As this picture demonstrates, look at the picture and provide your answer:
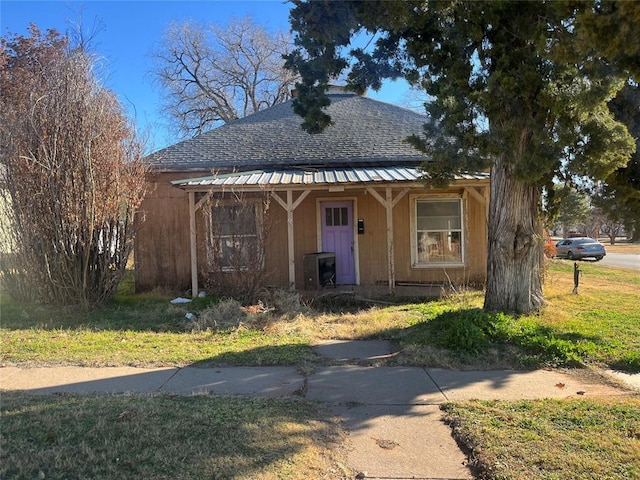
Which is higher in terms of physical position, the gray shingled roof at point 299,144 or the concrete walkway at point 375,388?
the gray shingled roof at point 299,144

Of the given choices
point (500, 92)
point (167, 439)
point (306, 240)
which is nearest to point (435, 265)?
point (306, 240)

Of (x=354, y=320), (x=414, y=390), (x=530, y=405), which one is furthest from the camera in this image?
(x=354, y=320)

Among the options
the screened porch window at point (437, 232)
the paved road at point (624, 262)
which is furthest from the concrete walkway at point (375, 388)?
the paved road at point (624, 262)

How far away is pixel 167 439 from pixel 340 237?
29.9 ft

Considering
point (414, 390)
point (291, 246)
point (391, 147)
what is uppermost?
point (391, 147)

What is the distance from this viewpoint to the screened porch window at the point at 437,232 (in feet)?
39.7

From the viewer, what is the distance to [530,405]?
4.27 m

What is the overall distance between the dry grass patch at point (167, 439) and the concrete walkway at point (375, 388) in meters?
0.34

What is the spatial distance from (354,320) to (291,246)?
311 centimetres

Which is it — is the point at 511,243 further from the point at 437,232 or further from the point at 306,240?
the point at 306,240

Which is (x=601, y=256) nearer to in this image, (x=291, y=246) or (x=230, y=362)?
(x=291, y=246)

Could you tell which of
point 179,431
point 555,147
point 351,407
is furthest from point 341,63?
point 179,431

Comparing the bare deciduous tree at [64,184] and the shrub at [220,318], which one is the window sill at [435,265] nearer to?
the shrub at [220,318]

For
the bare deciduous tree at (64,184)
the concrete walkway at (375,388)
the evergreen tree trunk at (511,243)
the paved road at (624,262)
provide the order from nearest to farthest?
the concrete walkway at (375,388) < the evergreen tree trunk at (511,243) < the bare deciduous tree at (64,184) < the paved road at (624,262)
